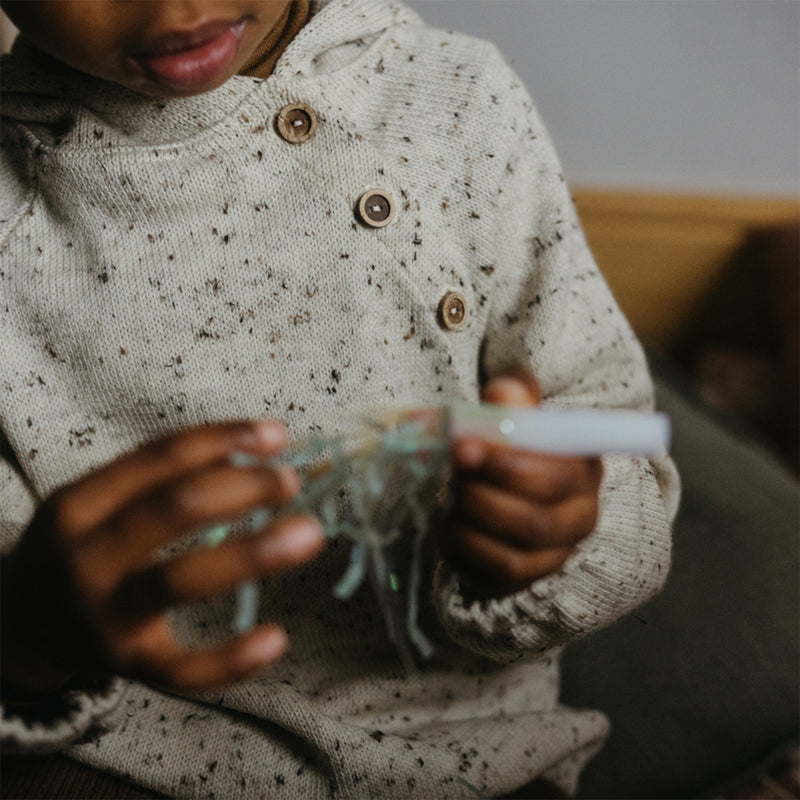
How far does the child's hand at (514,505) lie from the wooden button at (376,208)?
195mm

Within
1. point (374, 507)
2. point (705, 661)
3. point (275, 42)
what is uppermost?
point (275, 42)

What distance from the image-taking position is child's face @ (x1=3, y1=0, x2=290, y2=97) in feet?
1.25

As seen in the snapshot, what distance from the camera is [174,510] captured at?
30 centimetres

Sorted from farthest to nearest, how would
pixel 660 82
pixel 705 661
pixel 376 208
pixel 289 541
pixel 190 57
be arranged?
pixel 660 82, pixel 705 661, pixel 376 208, pixel 190 57, pixel 289 541

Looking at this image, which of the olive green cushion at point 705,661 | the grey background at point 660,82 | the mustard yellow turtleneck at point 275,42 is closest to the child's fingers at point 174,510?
the mustard yellow turtleneck at point 275,42

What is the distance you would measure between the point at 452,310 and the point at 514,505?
21 centimetres

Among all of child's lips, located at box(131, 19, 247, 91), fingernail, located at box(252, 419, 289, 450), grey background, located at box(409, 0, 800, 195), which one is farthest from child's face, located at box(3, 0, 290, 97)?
grey background, located at box(409, 0, 800, 195)

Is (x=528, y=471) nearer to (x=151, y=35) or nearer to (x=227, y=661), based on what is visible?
(x=227, y=661)

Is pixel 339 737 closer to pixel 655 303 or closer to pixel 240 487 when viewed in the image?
pixel 240 487

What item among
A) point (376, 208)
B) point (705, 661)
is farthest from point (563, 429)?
point (705, 661)

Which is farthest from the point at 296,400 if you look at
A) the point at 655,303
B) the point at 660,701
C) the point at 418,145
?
the point at 655,303

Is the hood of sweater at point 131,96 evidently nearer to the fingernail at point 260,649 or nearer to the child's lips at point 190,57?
the child's lips at point 190,57

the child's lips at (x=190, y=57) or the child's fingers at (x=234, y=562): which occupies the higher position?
the child's lips at (x=190, y=57)

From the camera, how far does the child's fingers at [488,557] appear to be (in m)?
0.38
